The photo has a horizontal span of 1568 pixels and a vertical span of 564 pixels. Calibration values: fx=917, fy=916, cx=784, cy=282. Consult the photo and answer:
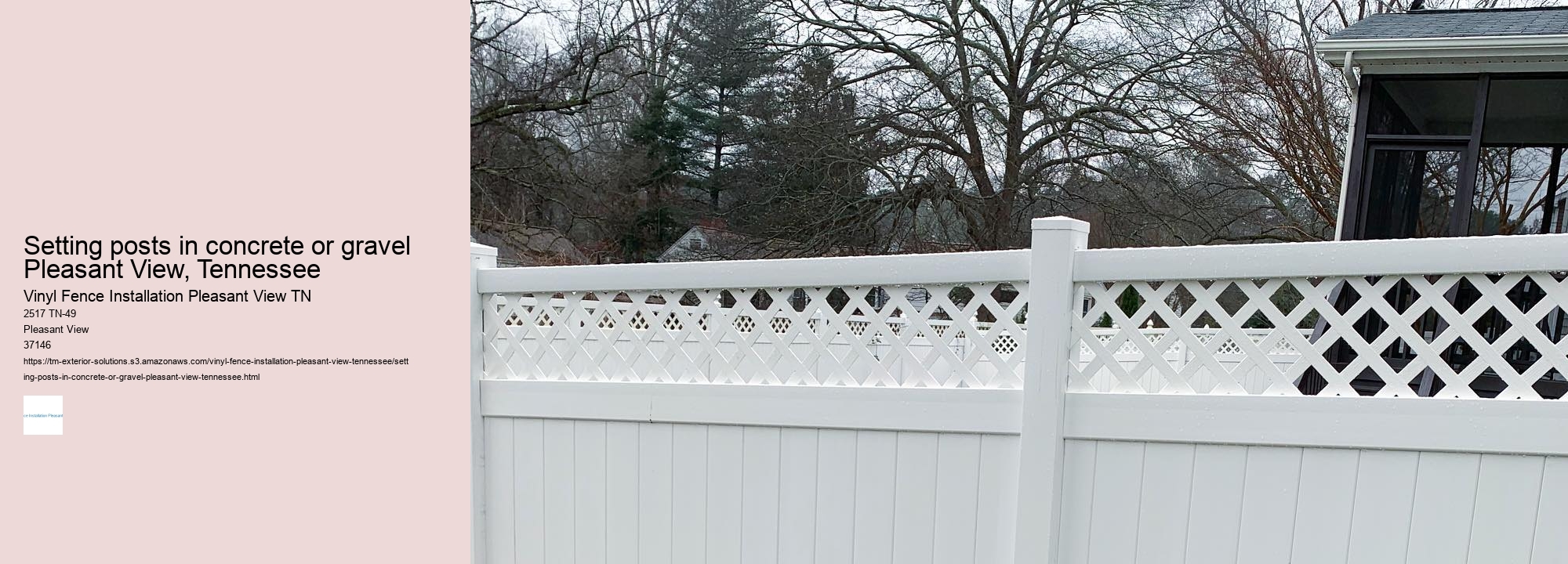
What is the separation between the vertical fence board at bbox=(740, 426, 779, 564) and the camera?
8.25 feet

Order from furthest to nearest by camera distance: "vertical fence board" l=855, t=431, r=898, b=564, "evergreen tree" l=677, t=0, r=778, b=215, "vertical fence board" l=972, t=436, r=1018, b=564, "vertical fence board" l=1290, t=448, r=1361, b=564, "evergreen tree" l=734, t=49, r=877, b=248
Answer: "evergreen tree" l=677, t=0, r=778, b=215 < "evergreen tree" l=734, t=49, r=877, b=248 < "vertical fence board" l=855, t=431, r=898, b=564 < "vertical fence board" l=972, t=436, r=1018, b=564 < "vertical fence board" l=1290, t=448, r=1361, b=564

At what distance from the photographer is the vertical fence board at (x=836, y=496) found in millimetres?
2451

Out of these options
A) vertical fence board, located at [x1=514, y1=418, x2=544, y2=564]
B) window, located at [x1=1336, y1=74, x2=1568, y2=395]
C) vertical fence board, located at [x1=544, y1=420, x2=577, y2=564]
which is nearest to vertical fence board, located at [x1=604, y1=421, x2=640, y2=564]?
vertical fence board, located at [x1=544, y1=420, x2=577, y2=564]

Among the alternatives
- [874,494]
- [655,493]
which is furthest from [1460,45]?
[655,493]

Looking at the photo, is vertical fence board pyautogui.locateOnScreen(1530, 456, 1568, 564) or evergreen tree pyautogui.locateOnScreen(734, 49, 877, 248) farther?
evergreen tree pyautogui.locateOnScreen(734, 49, 877, 248)

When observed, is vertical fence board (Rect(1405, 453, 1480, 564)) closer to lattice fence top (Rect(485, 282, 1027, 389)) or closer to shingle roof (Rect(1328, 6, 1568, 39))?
lattice fence top (Rect(485, 282, 1027, 389))

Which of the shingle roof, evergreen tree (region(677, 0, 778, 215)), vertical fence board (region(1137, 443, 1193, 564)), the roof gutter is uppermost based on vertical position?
evergreen tree (region(677, 0, 778, 215))

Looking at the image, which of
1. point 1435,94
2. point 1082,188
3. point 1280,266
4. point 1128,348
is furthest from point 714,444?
point 1082,188

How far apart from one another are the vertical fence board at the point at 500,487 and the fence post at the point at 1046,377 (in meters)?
1.54

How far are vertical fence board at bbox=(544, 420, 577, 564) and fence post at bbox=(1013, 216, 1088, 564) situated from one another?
4.32 feet

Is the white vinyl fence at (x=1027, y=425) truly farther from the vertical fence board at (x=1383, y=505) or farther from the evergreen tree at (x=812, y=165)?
the evergreen tree at (x=812, y=165)

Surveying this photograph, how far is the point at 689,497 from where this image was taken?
8.55ft

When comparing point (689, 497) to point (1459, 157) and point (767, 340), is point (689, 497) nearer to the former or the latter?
point (767, 340)

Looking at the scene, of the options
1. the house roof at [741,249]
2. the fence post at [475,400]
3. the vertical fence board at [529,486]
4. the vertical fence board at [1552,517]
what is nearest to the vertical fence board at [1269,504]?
the vertical fence board at [1552,517]
